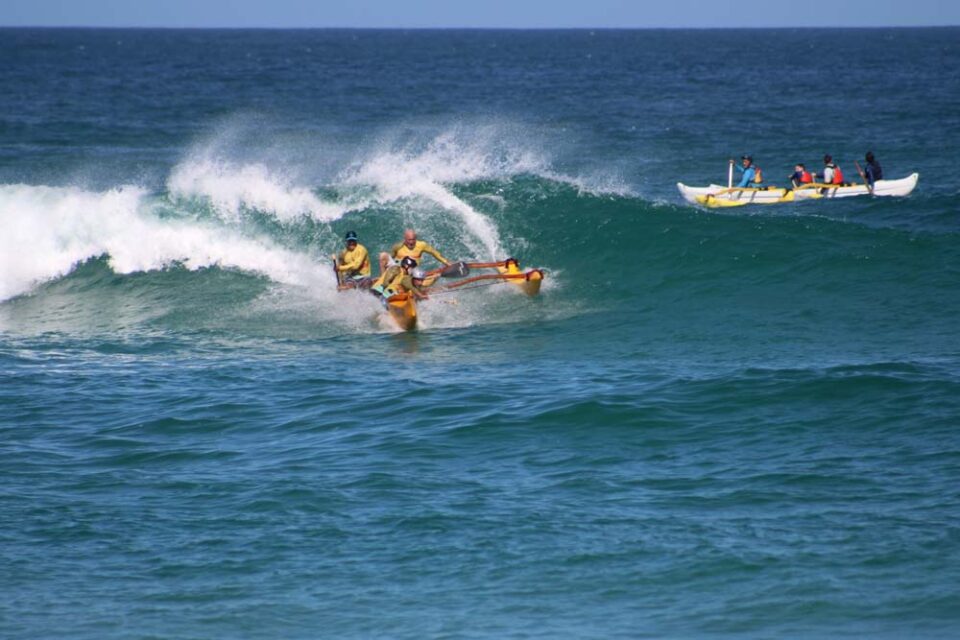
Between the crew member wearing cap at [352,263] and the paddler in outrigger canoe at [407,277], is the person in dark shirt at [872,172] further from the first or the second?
the crew member wearing cap at [352,263]

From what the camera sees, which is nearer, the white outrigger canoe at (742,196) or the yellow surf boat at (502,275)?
the yellow surf boat at (502,275)

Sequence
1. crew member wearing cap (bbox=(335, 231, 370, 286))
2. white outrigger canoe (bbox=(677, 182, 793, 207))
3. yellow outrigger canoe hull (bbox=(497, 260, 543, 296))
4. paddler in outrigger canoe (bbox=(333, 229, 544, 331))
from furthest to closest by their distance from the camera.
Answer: white outrigger canoe (bbox=(677, 182, 793, 207)) → crew member wearing cap (bbox=(335, 231, 370, 286)) → yellow outrigger canoe hull (bbox=(497, 260, 543, 296)) → paddler in outrigger canoe (bbox=(333, 229, 544, 331))

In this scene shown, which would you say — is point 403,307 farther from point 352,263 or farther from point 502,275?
point 352,263

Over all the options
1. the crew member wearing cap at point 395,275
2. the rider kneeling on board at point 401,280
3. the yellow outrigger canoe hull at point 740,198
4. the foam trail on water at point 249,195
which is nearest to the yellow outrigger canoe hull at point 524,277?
the rider kneeling on board at point 401,280

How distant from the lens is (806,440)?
11922mm

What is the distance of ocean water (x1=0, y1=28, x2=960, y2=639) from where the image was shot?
29.3 feet

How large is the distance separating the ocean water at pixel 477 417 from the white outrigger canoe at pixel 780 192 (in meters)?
0.59

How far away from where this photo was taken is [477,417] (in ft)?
41.8

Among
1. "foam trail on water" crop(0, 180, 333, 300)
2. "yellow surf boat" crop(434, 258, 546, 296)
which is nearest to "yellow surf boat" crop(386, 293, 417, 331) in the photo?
"yellow surf boat" crop(434, 258, 546, 296)

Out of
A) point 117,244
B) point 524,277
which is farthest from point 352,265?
point 117,244

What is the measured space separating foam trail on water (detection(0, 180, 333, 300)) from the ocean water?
2.9 inches

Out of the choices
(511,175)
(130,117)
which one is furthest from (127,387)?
(130,117)

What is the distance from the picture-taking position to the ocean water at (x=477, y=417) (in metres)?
8.95

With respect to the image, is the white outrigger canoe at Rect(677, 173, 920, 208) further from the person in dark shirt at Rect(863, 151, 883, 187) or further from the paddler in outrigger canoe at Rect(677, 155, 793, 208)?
the person in dark shirt at Rect(863, 151, 883, 187)
